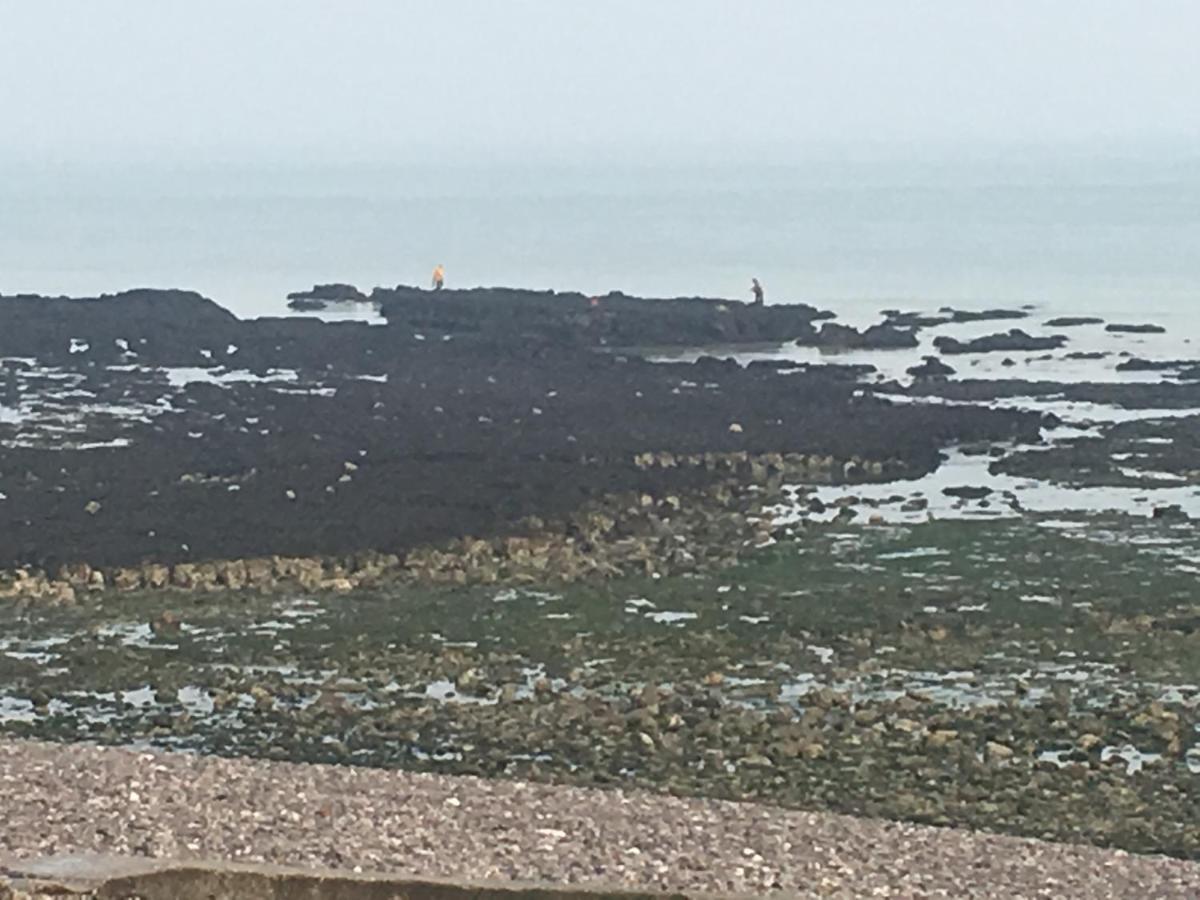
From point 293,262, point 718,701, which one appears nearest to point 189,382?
point 718,701

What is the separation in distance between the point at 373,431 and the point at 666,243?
63.1 metres

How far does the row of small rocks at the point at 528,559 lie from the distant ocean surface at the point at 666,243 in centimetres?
3053

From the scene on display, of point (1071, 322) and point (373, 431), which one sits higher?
point (373, 431)

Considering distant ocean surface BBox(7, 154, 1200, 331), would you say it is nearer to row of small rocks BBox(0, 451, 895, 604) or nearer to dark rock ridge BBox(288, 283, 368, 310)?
dark rock ridge BBox(288, 283, 368, 310)

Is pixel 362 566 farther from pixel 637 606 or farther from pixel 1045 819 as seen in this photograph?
pixel 1045 819

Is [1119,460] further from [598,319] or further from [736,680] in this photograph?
[598,319]

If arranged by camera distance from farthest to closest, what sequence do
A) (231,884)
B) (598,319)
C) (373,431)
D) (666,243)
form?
1. (666,243)
2. (598,319)
3. (373,431)
4. (231,884)

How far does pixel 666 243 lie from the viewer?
318ft

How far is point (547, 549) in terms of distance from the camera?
25.6 meters

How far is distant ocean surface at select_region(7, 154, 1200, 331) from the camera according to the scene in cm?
7000

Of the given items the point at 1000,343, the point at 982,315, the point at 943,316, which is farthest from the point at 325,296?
the point at 1000,343

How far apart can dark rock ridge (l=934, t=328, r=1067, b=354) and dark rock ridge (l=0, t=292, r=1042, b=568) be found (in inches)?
212

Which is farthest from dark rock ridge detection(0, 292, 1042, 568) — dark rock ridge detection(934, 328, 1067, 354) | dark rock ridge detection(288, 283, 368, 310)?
dark rock ridge detection(288, 283, 368, 310)

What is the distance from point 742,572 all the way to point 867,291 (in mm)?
45039
